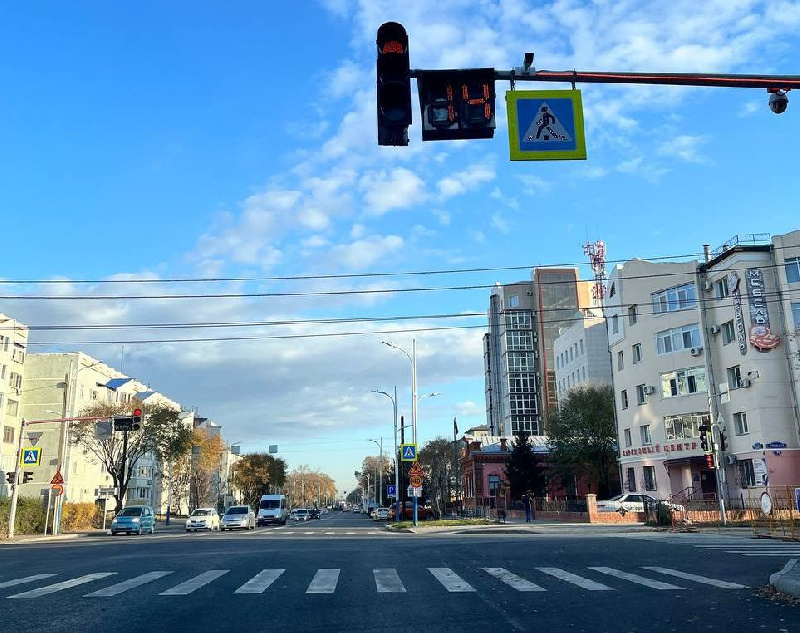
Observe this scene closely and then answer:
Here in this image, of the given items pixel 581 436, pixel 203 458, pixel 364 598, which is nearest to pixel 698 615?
pixel 364 598

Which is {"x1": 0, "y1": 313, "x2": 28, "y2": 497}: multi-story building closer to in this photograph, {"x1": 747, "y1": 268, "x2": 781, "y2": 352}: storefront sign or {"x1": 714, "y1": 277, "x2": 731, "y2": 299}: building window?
{"x1": 714, "y1": 277, "x2": 731, "y2": 299}: building window

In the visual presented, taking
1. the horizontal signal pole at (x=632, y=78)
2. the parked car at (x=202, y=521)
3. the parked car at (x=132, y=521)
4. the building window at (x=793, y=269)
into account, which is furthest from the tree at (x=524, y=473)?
the horizontal signal pole at (x=632, y=78)

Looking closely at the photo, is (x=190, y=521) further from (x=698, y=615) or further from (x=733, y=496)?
(x=698, y=615)

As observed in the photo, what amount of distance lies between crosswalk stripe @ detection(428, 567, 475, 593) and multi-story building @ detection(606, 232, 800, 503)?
23.0 metres

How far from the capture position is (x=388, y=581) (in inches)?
487

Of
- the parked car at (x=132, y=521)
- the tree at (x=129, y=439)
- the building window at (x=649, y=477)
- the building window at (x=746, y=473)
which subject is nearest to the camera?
the parked car at (x=132, y=521)

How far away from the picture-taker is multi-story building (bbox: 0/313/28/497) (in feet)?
199

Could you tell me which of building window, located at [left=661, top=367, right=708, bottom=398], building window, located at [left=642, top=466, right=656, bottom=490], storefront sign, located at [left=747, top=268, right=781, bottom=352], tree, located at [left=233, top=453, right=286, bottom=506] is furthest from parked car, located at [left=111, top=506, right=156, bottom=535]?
tree, located at [left=233, top=453, right=286, bottom=506]

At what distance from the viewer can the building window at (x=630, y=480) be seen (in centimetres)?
5362

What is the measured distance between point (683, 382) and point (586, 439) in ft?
46.3

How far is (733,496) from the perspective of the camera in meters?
44.2

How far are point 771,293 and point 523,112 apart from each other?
39.2 metres

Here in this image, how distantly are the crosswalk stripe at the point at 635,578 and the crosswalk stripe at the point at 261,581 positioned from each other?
20.5 ft

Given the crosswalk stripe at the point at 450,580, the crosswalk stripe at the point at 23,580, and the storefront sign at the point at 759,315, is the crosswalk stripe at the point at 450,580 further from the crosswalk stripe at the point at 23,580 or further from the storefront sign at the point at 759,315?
the storefront sign at the point at 759,315
